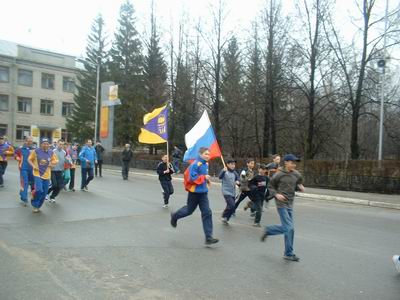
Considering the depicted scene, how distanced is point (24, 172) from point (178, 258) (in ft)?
23.7

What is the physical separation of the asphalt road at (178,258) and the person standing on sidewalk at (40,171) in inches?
13.6

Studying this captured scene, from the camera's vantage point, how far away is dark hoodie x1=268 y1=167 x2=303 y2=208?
6.98 m

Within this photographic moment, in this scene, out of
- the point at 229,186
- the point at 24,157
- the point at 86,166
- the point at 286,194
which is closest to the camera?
the point at 286,194

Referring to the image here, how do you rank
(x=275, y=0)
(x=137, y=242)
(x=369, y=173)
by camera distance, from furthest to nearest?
(x=275, y=0), (x=369, y=173), (x=137, y=242)

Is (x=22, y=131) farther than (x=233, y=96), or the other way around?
(x=22, y=131)

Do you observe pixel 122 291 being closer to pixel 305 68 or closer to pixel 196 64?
pixel 305 68

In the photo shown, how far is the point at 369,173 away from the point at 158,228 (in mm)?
13321

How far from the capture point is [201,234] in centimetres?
847

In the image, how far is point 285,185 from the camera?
277 inches

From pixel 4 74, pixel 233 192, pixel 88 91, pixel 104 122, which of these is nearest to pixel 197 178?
pixel 233 192

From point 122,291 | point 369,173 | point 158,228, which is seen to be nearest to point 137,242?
point 158,228

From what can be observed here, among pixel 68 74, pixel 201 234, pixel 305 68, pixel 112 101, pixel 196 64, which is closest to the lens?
pixel 201 234

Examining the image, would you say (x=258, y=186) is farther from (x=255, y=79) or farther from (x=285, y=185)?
(x=255, y=79)

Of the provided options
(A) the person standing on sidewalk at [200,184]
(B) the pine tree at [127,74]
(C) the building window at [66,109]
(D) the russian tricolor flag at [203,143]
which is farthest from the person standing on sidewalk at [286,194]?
(C) the building window at [66,109]
